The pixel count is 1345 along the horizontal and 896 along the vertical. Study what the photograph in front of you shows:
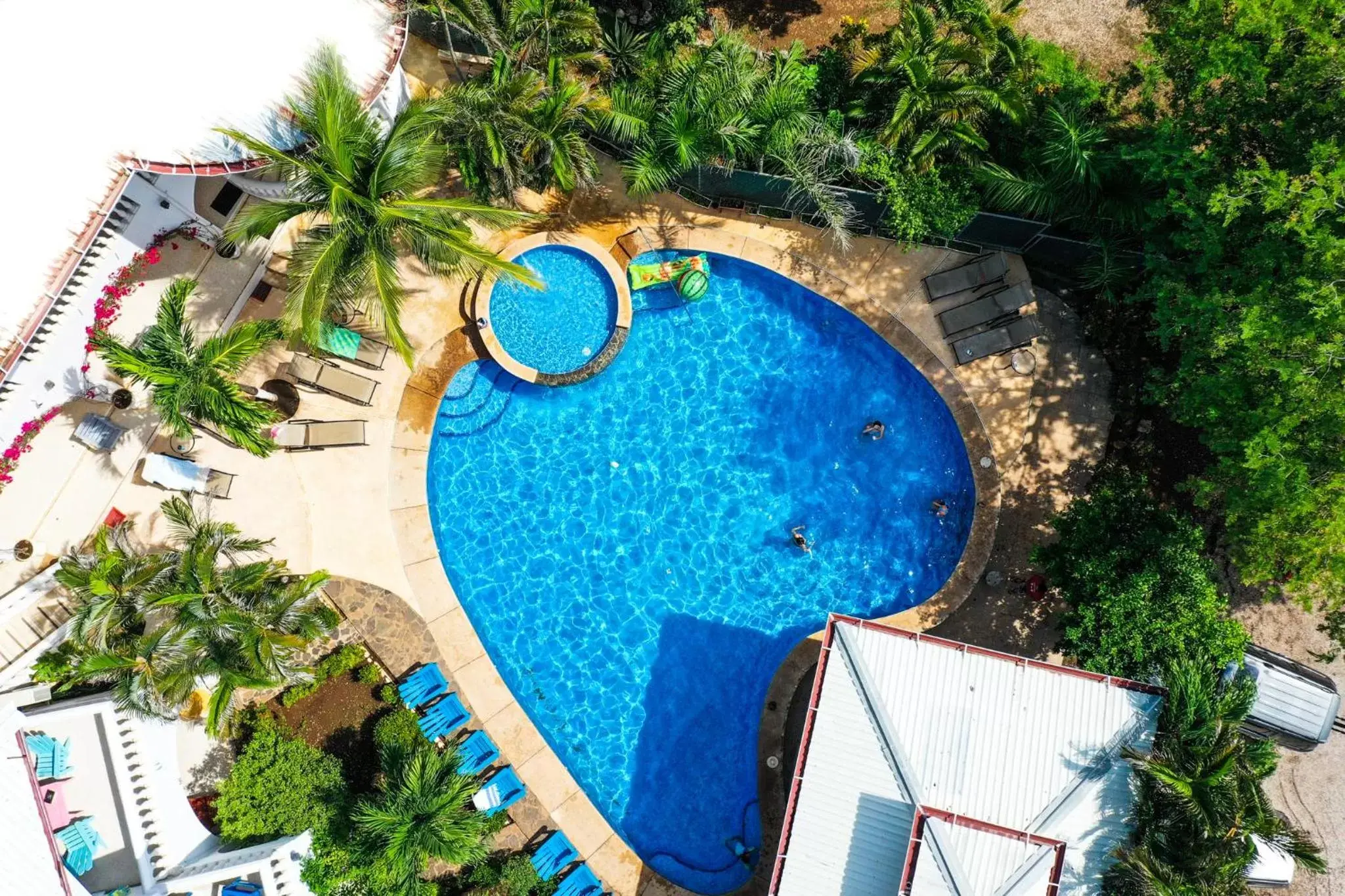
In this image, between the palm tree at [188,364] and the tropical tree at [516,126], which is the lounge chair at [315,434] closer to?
the palm tree at [188,364]

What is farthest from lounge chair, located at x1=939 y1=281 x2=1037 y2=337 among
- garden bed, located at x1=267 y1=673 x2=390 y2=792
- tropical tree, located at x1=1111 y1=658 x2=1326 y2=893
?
garden bed, located at x1=267 y1=673 x2=390 y2=792

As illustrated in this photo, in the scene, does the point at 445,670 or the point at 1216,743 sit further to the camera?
the point at 445,670

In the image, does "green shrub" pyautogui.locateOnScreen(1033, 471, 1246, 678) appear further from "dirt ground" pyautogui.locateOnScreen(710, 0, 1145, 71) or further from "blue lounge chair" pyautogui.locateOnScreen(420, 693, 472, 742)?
"blue lounge chair" pyautogui.locateOnScreen(420, 693, 472, 742)

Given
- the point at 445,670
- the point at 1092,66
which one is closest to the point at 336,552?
the point at 445,670

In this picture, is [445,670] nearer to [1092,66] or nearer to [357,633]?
[357,633]

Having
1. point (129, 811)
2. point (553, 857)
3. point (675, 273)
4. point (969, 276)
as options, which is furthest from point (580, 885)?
point (969, 276)

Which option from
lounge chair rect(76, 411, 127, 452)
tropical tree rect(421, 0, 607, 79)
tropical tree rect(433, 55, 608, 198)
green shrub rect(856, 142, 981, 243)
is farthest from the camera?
lounge chair rect(76, 411, 127, 452)
